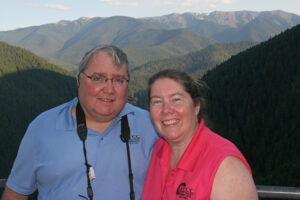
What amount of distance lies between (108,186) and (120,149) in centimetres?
51

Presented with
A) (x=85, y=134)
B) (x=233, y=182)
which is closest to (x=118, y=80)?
(x=85, y=134)

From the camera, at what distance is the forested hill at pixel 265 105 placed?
263 ft

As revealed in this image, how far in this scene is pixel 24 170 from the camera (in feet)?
14.9

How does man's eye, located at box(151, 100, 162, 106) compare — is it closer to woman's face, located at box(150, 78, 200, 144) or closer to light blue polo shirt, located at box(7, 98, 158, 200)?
woman's face, located at box(150, 78, 200, 144)

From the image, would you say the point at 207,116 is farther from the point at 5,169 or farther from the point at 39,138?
the point at 5,169

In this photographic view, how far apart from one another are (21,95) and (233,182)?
17497cm

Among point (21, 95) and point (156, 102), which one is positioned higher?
point (156, 102)

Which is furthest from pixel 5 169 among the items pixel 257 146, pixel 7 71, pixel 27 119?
pixel 7 71

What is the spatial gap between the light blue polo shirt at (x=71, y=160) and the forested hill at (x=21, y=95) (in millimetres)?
101462

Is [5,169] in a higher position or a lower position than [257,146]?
lower

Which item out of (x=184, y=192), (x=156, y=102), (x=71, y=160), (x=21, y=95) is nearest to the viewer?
(x=184, y=192)

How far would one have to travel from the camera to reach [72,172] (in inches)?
170

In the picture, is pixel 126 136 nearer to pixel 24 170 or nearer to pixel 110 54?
pixel 110 54

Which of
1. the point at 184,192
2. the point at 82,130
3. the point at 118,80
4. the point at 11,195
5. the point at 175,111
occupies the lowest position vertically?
the point at 11,195
